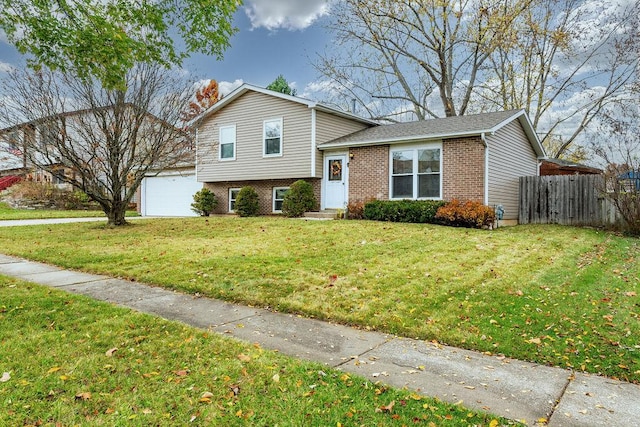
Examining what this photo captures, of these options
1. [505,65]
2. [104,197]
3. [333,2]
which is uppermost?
[333,2]

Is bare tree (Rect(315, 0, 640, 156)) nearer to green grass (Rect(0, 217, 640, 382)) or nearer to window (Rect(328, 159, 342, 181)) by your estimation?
window (Rect(328, 159, 342, 181))

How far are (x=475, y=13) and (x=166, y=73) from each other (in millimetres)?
16121

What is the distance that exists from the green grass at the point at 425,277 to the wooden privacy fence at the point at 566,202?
2.89m

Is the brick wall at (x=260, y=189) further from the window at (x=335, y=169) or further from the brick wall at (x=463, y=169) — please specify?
the brick wall at (x=463, y=169)

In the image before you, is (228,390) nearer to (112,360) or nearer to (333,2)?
(112,360)

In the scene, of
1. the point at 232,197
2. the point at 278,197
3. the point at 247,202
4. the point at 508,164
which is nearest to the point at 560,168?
the point at 508,164

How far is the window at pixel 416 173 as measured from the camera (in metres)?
14.0

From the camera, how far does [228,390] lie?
2891 millimetres

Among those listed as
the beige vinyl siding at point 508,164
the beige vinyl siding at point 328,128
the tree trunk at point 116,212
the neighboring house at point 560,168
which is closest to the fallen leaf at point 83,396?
the tree trunk at point 116,212

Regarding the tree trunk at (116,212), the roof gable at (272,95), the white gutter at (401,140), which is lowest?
the tree trunk at (116,212)

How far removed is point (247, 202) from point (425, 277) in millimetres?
12149

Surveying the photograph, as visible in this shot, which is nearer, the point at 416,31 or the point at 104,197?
the point at 104,197

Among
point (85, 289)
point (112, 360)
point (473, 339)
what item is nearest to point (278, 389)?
point (112, 360)

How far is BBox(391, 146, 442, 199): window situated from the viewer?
45.9ft
